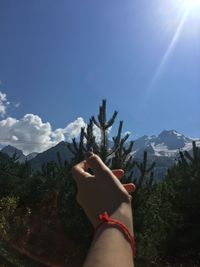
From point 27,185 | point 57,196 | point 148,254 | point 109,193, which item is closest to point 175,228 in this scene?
point 148,254

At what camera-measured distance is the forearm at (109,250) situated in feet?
3.22

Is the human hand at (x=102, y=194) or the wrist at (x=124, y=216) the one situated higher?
the human hand at (x=102, y=194)

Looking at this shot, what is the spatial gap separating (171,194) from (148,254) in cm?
481

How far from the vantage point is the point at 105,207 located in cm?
117

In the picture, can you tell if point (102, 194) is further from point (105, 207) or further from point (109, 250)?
point (109, 250)

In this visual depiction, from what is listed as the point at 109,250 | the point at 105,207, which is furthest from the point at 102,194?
the point at 109,250

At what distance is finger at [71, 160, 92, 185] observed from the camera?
50.4 inches

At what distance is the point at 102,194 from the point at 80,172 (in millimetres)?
128

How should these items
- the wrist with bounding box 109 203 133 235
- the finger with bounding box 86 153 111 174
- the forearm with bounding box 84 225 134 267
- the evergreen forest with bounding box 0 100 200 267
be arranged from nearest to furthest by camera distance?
A: the forearm with bounding box 84 225 134 267, the wrist with bounding box 109 203 133 235, the finger with bounding box 86 153 111 174, the evergreen forest with bounding box 0 100 200 267

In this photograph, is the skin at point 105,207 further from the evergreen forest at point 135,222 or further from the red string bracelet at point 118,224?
the evergreen forest at point 135,222

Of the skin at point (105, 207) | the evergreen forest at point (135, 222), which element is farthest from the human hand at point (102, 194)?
the evergreen forest at point (135, 222)

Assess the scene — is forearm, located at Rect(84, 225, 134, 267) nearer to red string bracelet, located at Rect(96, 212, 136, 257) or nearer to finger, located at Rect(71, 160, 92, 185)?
red string bracelet, located at Rect(96, 212, 136, 257)

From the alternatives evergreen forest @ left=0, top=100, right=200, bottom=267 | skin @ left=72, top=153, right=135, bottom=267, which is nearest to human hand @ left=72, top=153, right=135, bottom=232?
skin @ left=72, top=153, right=135, bottom=267

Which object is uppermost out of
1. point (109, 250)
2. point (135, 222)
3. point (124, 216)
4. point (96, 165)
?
point (135, 222)
